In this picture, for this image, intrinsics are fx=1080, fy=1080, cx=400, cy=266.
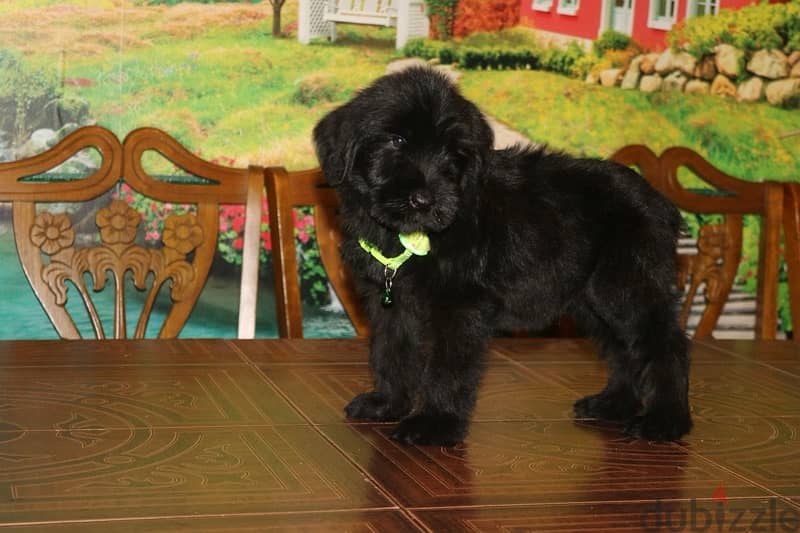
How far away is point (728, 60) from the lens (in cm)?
502

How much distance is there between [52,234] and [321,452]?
63.1 inches

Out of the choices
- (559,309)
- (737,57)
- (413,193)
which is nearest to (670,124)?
(737,57)

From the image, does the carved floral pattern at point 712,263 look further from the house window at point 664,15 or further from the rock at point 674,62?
the house window at point 664,15

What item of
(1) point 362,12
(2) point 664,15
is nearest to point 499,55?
(1) point 362,12

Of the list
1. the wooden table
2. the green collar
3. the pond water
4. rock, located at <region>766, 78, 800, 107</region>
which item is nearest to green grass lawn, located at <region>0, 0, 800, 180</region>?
rock, located at <region>766, 78, 800, 107</region>

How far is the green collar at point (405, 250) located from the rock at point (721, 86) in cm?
335

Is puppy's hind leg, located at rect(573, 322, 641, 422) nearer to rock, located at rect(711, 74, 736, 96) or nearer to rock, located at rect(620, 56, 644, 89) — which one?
rock, located at rect(620, 56, 644, 89)

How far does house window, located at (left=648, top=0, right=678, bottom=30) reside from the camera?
4.94 meters

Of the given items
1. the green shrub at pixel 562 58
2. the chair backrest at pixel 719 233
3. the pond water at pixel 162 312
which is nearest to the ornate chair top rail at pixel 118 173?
the pond water at pixel 162 312

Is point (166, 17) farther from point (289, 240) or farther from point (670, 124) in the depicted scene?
point (670, 124)

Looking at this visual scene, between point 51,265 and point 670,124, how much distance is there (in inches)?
116

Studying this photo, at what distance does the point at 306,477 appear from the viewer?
1.78 meters

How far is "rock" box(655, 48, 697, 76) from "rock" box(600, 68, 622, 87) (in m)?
0.21

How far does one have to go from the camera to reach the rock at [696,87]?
497 centimetres
